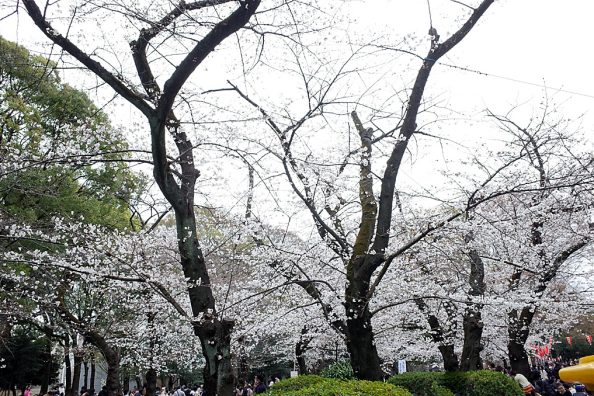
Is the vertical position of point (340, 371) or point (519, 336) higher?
point (519, 336)

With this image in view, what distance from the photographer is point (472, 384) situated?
25.6 feet

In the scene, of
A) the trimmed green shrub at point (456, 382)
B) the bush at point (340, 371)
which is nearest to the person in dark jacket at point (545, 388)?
the trimmed green shrub at point (456, 382)

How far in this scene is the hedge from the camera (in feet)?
24.6

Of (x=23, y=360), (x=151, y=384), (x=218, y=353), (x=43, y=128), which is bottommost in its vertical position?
(x=151, y=384)

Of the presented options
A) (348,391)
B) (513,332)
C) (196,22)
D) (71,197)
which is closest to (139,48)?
(196,22)

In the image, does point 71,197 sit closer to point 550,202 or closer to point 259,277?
point 259,277

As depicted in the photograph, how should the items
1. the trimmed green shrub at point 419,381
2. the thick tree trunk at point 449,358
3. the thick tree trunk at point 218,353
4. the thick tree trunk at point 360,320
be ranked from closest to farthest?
the thick tree trunk at point 218,353, the thick tree trunk at point 360,320, the trimmed green shrub at point 419,381, the thick tree trunk at point 449,358

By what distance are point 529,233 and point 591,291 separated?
295 centimetres

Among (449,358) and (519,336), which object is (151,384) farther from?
(519,336)

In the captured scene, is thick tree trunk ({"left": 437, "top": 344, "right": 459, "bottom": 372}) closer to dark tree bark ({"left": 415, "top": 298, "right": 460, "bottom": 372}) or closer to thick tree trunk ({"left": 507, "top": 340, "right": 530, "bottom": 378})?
dark tree bark ({"left": 415, "top": 298, "right": 460, "bottom": 372})

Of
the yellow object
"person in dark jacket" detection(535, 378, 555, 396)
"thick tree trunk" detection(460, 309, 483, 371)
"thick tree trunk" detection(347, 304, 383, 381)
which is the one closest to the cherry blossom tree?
"thick tree trunk" detection(347, 304, 383, 381)

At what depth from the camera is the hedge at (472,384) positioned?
7.48 m

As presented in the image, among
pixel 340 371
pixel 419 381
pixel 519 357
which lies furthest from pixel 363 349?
pixel 519 357

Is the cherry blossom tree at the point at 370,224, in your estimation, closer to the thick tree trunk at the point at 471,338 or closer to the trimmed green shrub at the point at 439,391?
the trimmed green shrub at the point at 439,391
